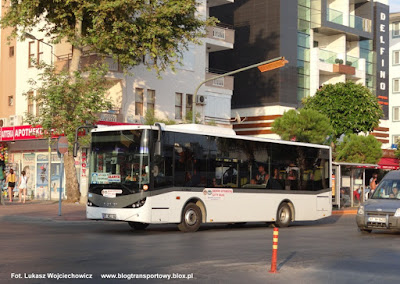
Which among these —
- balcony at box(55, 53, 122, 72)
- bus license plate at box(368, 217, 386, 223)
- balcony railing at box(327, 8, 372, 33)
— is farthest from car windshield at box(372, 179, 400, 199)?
balcony railing at box(327, 8, 372, 33)

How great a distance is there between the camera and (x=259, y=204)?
23.8 meters

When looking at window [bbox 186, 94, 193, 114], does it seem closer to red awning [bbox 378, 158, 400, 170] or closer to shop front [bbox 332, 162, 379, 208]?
shop front [bbox 332, 162, 379, 208]

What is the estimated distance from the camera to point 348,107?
46250 mm

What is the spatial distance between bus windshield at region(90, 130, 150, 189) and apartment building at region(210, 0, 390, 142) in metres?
33.0

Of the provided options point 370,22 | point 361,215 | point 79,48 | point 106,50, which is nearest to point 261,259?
point 361,215

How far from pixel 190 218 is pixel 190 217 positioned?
0.10ft

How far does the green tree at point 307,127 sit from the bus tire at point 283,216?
1849cm

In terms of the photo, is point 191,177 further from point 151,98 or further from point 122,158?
point 151,98

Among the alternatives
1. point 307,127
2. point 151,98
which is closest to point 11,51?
point 151,98

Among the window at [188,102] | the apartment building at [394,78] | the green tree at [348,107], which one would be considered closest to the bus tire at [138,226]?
the window at [188,102]

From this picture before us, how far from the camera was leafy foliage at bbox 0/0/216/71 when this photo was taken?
102ft

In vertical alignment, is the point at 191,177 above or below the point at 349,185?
above

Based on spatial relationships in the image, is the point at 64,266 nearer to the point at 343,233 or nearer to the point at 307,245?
the point at 307,245

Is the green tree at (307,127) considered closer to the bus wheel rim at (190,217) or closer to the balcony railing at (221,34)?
the balcony railing at (221,34)
